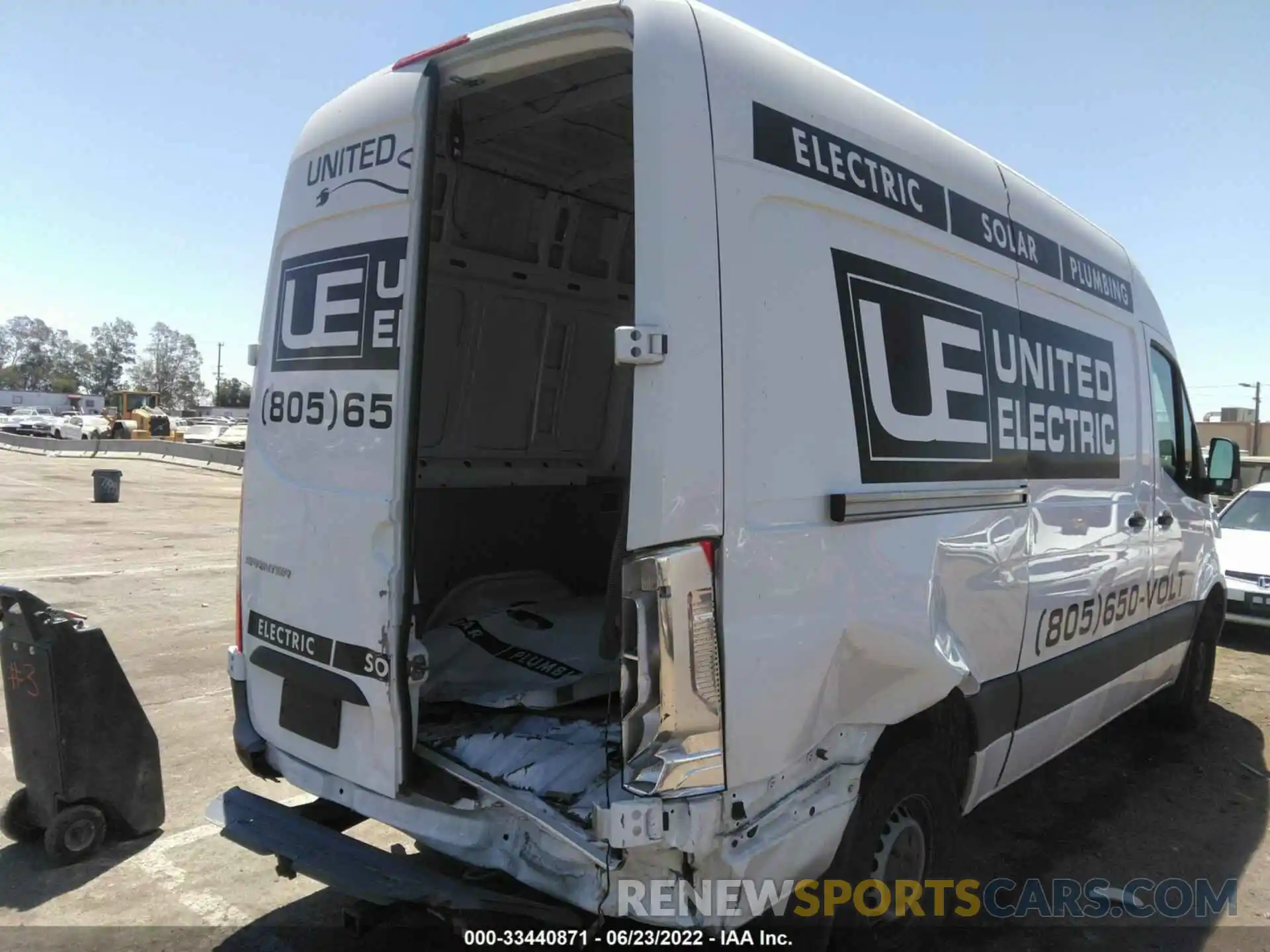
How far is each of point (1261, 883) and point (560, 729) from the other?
3349 mm

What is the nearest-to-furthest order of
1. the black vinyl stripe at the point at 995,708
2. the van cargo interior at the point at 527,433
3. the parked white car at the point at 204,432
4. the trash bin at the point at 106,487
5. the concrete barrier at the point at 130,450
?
1. the van cargo interior at the point at 527,433
2. the black vinyl stripe at the point at 995,708
3. the trash bin at the point at 106,487
4. the concrete barrier at the point at 130,450
5. the parked white car at the point at 204,432

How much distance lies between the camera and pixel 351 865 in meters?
2.74

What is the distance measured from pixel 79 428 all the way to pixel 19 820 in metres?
50.7

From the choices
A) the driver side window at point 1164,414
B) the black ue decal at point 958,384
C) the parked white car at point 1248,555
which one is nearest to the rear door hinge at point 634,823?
the black ue decal at point 958,384

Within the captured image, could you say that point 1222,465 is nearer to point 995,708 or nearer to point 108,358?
point 995,708

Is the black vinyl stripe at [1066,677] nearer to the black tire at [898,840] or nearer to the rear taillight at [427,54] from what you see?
the black tire at [898,840]

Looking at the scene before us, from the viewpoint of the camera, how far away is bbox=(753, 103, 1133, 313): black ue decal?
2.56 meters

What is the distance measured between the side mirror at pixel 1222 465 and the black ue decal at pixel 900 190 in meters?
2.06

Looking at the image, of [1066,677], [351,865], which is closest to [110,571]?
[351,865]

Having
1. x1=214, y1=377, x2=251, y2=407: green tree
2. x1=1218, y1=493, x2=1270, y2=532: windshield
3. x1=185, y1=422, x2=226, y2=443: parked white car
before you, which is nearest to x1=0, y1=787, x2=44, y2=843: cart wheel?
x1=1218, y1=493, x2=1270, y2=532: windshield

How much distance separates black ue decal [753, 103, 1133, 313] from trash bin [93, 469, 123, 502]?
61.1 feet

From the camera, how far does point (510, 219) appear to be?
172 inches

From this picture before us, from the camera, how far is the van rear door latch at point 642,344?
2.22 m

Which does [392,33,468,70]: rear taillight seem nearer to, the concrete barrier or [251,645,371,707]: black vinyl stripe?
[251,645,371,707]: black vinyl stripe
